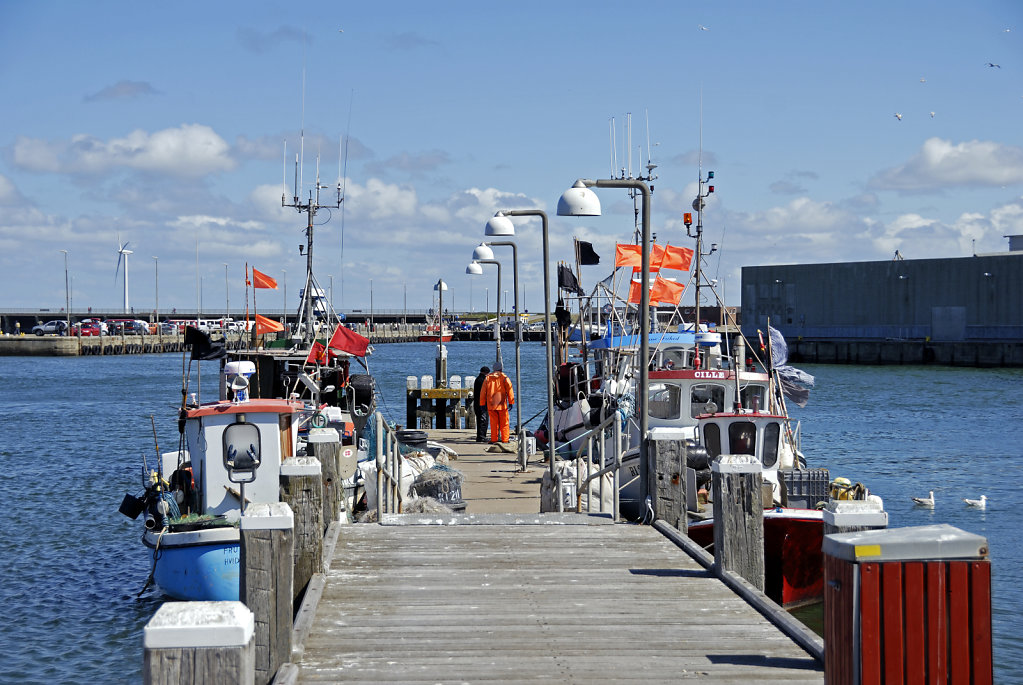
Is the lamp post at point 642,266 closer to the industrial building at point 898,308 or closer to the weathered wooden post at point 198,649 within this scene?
the weathered wooden post at point 198,649

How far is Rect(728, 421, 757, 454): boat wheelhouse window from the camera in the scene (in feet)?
55.6

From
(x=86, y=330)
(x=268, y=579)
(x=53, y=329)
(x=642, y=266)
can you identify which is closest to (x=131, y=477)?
(x=642, y=266)

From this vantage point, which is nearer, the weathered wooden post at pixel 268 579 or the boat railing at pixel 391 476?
the weathered wooden post at pixel 268 579

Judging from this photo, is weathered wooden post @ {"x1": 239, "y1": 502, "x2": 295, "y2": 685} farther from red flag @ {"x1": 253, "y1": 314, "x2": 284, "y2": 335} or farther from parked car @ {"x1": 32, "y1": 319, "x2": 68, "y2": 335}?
parked car @ {"x1": 32, "y1": 319, "x2": 68, "y2": 335}

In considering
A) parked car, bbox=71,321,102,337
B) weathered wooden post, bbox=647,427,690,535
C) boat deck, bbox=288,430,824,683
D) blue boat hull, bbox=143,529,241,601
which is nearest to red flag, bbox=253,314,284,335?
blue boat hull, bbox=143,529,241,601

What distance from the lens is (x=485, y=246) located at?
22.8 metres

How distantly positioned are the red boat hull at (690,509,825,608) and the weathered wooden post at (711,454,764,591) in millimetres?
5508

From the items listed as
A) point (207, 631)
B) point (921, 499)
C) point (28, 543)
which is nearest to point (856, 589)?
point (207, 631)

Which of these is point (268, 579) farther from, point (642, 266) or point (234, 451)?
point (234, 451)

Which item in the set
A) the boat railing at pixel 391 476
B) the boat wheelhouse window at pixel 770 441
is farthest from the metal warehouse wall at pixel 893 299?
the boat railing at pixel 391 476

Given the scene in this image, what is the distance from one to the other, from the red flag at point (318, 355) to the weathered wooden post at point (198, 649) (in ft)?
57.6

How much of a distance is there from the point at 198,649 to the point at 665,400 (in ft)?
55.5

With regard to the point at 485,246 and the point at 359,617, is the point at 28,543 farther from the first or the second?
the point at 359,617

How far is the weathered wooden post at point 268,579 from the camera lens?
6.56 metres
